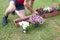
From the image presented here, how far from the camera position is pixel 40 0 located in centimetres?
707

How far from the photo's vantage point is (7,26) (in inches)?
192

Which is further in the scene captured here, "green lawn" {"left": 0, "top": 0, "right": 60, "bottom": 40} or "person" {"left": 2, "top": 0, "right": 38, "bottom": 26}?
"person" {"left": 2, "top": 0, "right": 38, "bottom": 26}

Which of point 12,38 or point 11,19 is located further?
point 11,19

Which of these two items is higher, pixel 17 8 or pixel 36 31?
pixel 17 8

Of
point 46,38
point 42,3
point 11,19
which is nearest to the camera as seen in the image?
point 46,38

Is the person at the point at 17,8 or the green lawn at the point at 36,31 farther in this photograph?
the person at the point at 17,8

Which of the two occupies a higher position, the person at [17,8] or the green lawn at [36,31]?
the person at [17,8]

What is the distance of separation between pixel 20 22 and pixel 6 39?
656 millimetres

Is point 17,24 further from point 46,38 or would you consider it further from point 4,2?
point 4,2

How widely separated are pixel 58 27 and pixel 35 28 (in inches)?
25.2

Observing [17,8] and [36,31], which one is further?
[17,8]

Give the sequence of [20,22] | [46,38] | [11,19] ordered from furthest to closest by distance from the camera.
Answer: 1. [11,19]
2. [20,22]
3. [46,38]

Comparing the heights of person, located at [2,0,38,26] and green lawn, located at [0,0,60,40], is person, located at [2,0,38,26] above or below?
above

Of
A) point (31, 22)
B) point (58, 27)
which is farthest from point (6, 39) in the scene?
point (58, 27)
